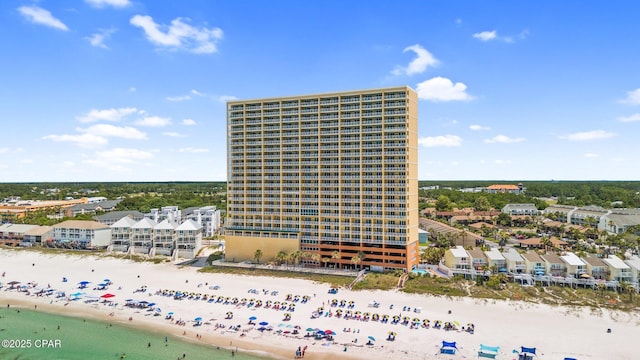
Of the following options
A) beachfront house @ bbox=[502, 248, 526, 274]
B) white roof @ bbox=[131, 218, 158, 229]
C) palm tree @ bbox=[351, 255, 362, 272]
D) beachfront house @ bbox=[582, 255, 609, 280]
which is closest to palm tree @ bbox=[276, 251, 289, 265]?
palm tree @ bbox=[351, 255, 362, 272]

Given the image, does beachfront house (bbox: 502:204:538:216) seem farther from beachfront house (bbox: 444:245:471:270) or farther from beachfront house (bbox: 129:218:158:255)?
beachfront house (bbox: 129:218:158:255)

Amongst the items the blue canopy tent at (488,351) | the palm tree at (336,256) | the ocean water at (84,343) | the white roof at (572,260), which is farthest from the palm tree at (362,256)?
the ocean water at (84,343)

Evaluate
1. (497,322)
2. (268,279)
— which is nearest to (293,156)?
(268,279)

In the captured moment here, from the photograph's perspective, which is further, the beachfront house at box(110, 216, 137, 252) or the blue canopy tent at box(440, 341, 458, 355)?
the beachfront house at box(110, 216, 137, 252)

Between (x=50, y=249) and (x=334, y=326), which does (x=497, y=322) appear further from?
(x=50, y=249)

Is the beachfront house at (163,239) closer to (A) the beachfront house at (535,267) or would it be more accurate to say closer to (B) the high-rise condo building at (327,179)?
(B) the high-rise condo building at (327,179)

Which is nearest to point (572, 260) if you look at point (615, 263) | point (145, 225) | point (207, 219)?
point (615, 263)
